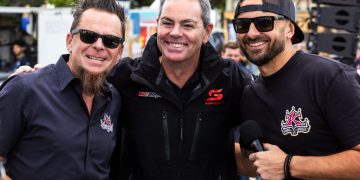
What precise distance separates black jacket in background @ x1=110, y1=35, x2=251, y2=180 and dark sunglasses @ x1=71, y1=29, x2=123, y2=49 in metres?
0.44

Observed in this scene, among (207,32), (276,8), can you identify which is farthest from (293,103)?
(207,32)

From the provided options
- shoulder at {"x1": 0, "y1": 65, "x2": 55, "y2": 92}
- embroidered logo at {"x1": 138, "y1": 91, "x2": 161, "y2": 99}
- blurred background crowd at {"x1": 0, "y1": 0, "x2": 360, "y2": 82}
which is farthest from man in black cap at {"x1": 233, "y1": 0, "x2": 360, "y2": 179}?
blurred background crowd at {"x1": 0, "y1": 0, "x2": 360, "y2": 82}

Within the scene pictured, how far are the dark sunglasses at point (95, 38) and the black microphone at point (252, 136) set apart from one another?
2.89ft

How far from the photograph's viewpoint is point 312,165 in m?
2.85

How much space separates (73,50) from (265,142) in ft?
3.98

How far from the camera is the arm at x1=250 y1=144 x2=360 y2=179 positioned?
2.79 m

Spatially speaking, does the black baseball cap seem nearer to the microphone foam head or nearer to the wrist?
the microphone foam head

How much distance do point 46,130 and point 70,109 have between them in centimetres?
19

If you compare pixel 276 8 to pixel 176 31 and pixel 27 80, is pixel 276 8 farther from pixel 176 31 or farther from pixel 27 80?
pixel 27 80

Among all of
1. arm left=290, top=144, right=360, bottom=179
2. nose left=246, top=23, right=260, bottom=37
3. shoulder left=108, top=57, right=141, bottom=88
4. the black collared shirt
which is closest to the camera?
arm left=290, top=144, right=360, bottom=179

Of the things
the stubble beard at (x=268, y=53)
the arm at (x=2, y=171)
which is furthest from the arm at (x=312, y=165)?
the arm at (x=2, y=171)

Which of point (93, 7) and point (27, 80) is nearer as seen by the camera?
point (27, 80)

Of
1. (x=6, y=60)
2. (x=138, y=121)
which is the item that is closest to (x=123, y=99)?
(x=138, y=121)

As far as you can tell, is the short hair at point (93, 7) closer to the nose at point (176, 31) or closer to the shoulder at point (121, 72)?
the nose at point (176, 31)
